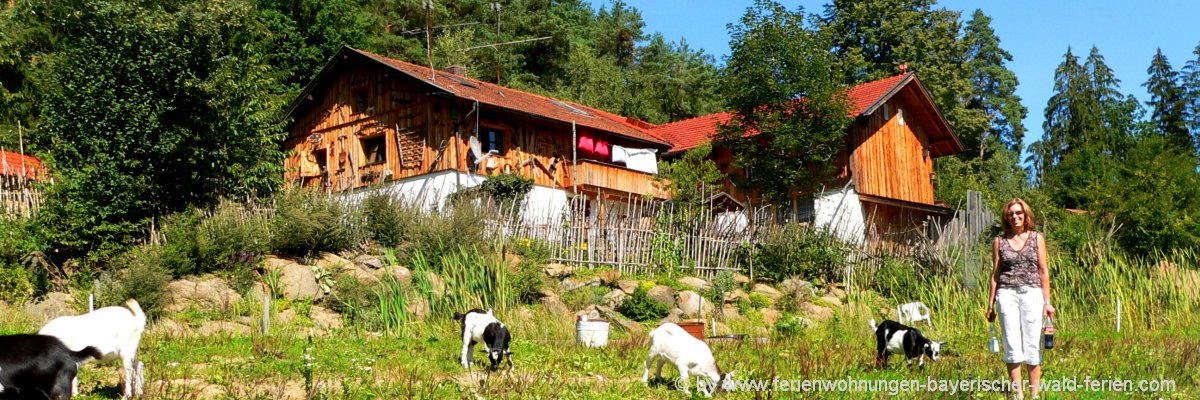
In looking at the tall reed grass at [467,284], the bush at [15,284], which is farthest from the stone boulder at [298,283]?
the bush at [15,284]

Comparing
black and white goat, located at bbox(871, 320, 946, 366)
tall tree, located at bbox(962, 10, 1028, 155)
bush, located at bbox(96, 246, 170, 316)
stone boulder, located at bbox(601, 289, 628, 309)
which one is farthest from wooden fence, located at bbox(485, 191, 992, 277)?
tall tree, located at bbox(962, 10, 1028, 155)

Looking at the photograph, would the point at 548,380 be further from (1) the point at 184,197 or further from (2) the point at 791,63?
(2) the point at 791,63

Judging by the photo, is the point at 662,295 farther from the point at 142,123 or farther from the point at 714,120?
the point at 714,120

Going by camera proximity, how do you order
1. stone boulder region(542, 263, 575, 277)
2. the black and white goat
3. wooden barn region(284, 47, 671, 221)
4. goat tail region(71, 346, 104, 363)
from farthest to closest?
wooden barn region(284, 47, 671, 221), stone boulder region(542, 263, 575, 277), the black and white goat, goat tail region(71, 346, 104, 363)

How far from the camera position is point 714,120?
114ft

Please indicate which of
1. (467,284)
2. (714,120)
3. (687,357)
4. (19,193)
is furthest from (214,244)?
(714,120)

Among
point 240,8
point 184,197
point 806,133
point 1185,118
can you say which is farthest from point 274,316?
point 1185,118

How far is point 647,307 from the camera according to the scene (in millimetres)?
17297

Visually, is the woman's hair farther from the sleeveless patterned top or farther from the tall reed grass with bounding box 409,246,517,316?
the tall reed grass with bounding box 409,246,517,316

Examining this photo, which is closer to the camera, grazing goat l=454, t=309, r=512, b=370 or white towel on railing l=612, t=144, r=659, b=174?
grazing goat l=454, t=309, r=512, b=370

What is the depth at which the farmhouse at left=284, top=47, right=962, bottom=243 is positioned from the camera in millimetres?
27750

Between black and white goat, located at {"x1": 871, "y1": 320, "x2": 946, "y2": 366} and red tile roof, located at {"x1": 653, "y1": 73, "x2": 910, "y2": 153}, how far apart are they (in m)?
18.0

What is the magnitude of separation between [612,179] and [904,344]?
20.8 meters

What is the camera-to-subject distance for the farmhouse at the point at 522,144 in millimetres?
27750
